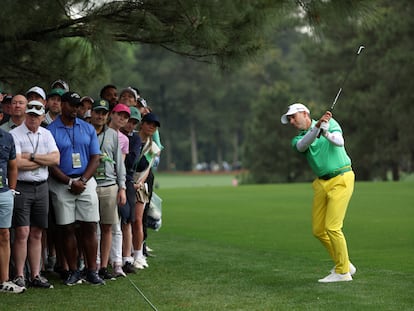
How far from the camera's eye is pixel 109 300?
29.1ft

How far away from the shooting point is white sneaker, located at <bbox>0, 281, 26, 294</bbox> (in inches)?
363

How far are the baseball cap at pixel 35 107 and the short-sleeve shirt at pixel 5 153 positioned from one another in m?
0.46

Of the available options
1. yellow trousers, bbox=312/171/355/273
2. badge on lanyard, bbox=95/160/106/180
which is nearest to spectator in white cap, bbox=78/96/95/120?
badge on lanyard, bbox=95/160/106/180

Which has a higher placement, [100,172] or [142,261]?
[100,172]

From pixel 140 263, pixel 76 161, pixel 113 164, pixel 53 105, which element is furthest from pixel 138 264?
pixel 53 105

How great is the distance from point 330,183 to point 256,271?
71.0 inches

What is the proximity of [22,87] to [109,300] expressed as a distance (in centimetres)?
523

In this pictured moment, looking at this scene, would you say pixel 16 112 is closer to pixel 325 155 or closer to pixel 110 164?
pixel 110 164

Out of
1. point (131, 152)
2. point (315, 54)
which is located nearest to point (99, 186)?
point (131, 152)

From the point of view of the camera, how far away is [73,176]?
32.5 feet

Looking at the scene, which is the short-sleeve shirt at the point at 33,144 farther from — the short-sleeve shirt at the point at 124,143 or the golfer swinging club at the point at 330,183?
the golfer swinging club at the point at 330,183

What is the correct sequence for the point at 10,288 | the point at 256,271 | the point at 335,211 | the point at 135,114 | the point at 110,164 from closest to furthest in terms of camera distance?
1. the point at 10,288
2. the point at 335,211
3. the point at 110,164
4. the point at 256,271
5. the point at 135,114

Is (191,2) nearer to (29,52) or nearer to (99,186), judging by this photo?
(99,186)

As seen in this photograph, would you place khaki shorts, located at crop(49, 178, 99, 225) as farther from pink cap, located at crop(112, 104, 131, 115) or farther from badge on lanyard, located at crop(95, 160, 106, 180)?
pink cap, located at crop(112, 104, 131, 115)
